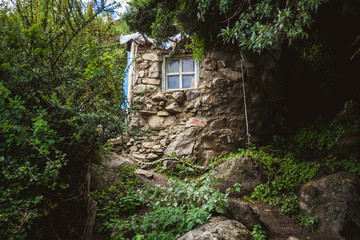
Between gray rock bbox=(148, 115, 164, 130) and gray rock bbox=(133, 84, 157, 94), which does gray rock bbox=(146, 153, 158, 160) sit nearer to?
gray rock bbox=(148, 115, 164, 130)

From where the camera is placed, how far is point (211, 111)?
538 cm

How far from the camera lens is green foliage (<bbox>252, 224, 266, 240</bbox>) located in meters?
2.53

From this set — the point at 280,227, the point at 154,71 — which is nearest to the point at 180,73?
the point at 154,71

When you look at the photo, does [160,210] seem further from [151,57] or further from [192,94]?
[151,57]

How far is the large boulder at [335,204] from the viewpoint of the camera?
2.66m

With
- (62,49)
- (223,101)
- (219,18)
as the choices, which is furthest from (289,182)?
(62,49)

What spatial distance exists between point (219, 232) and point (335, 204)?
6.28 ft

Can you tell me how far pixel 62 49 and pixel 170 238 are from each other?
2.69m

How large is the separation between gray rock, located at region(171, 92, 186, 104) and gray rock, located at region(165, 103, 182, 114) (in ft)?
0.47

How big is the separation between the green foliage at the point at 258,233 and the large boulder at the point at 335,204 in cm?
88

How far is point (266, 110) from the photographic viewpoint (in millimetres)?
5270

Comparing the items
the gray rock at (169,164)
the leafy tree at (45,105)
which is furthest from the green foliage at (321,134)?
the leafy tree at (45,105)

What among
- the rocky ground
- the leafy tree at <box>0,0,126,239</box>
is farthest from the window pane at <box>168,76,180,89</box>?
the rocky ground

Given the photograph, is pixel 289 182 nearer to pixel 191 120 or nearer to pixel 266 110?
pixel 266 110
